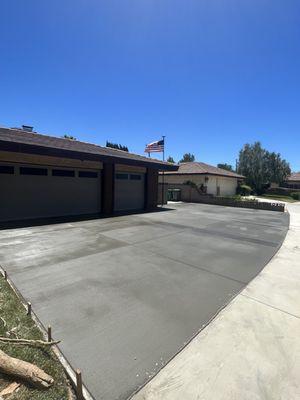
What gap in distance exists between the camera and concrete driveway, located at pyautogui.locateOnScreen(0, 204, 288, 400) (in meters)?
2.87

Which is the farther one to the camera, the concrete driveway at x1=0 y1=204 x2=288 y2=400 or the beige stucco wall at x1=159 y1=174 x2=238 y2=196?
the beige stucco wall at x1=159 y1=174 x2=238 y2=196

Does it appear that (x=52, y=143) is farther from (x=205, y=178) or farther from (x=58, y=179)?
(x=205, y=178)

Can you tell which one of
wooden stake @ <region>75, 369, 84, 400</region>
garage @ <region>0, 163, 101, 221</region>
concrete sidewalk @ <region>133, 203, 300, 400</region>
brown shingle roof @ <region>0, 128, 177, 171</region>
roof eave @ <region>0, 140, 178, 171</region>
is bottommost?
concrete sidewalk @ <region>133, 203, 300, 400</region>

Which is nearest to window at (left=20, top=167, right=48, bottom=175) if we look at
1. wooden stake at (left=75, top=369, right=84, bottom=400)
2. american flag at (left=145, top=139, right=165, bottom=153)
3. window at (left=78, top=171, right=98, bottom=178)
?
window at (left=78, top=171, right=98, bottom=178)

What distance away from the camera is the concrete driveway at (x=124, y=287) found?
2.87 metres

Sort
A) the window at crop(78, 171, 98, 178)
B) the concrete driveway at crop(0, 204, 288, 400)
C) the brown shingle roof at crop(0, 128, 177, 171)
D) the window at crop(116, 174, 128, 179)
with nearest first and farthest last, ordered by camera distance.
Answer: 1. the concrete driveway at crop(0, 204, 288, 400)
2. the brown shingle roof at crop(0, 128, 177, 171)
3. the window at crop(78, 171, 98, 178)
4. the window at crop(116, 174, 128, 179)

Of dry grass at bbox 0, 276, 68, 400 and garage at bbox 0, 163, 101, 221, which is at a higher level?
garage at bbox 0, 163, 101, 221

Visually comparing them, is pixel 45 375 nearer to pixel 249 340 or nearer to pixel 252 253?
pixel 249 340

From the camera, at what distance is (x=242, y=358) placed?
287 centimetres

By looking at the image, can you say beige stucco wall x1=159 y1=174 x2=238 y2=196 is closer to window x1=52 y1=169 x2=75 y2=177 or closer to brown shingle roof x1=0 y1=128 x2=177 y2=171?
brown shingle roof x1=0 y1=128 x2=177 y2=171

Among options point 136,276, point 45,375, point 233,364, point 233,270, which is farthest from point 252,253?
point 45,375

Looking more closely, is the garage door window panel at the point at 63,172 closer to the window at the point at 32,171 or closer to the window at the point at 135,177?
the window at the point at 32,171

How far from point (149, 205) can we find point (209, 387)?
15.9 metres

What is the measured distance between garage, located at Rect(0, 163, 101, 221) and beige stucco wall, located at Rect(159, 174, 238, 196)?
15124 millimetres
